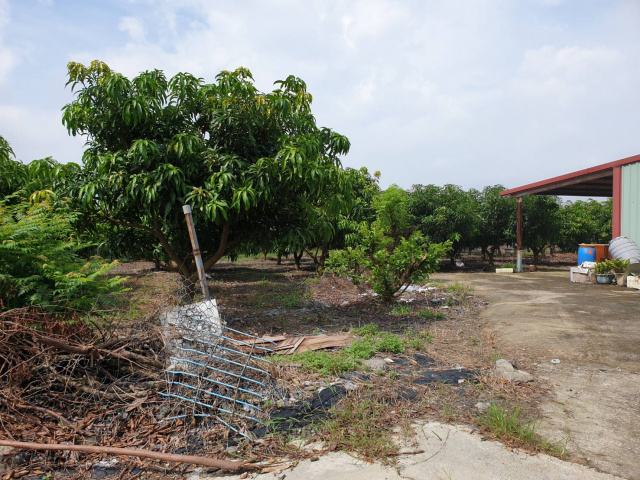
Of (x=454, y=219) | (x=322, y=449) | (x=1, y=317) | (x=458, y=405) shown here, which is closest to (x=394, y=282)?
(x=458, y=405)

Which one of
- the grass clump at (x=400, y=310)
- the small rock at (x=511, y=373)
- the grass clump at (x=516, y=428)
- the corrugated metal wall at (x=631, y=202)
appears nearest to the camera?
the grass clump at (x=516, y=428)

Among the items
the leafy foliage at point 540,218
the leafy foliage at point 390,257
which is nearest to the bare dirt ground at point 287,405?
the leafy foliage at point 390,257

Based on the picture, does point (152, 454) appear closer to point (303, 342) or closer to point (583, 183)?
point (303, 342)

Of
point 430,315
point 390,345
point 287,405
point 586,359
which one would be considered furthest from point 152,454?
point 430,315

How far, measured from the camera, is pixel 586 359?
171 inches

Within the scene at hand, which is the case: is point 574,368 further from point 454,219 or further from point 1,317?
point 454,219

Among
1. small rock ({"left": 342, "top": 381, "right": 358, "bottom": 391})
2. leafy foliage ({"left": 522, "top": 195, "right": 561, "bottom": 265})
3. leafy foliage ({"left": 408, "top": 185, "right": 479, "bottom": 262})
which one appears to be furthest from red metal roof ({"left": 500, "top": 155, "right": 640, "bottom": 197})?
small rock ({"left": 342, "top": 381, "right": 358, "bottom": 391})

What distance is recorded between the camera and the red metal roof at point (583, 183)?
34.6 feet

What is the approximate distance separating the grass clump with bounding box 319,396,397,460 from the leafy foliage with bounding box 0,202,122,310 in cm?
254

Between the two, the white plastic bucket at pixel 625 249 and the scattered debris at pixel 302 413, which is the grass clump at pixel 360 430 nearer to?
the scattered debris at pixel 302 413

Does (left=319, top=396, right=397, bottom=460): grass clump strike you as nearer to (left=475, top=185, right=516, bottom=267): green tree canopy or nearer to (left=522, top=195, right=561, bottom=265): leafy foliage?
(left=475, top=185, right=516, bottom=267): green tree canopy

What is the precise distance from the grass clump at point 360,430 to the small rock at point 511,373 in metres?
1.26

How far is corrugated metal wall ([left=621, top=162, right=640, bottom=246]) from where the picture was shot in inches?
378

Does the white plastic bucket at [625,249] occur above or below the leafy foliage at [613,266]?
above
